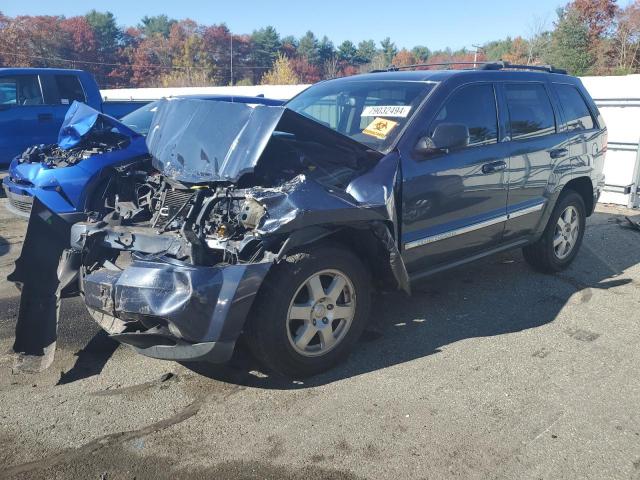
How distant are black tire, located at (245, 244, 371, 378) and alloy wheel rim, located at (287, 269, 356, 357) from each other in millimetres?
31

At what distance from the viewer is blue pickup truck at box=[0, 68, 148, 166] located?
32.5 ft

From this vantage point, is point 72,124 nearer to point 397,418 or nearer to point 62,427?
point 62,427

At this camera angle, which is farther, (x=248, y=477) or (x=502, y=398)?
(x=502, y=398)

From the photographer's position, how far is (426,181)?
3.97 metres

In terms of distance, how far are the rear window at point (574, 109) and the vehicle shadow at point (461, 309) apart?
4.98ft

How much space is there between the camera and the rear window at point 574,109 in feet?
17.8

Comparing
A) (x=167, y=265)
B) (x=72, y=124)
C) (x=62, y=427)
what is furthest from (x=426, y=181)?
(x=72, y=124)

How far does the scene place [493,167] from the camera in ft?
14.8

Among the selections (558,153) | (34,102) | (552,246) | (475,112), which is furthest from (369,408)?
(34,102)

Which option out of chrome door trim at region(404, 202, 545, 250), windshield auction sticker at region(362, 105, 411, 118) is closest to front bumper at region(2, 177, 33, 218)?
windshield auction sticker at region(362, 105, 411, 118)

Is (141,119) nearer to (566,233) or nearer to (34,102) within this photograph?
(34,102)

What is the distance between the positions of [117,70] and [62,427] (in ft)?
219

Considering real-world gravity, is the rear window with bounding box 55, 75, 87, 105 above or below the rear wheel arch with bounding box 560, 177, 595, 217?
above

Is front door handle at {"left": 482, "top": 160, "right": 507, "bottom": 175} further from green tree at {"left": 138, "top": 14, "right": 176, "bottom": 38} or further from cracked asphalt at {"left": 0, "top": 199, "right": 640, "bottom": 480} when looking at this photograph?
green tree at {"left": 138, "top": 14, "right": 176, "bottom": 38}
